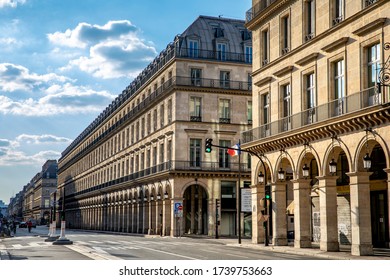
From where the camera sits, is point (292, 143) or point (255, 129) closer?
point (292, 143)

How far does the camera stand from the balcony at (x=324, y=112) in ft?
93.9

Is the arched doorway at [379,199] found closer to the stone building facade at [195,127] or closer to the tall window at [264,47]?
the tall window at [264,47]

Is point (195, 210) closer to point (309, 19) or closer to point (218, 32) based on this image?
point (218, 32)

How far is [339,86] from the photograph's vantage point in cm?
3253

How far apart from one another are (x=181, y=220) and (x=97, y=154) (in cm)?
5102

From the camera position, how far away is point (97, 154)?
11388cm

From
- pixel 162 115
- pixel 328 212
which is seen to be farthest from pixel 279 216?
pixel 162 115

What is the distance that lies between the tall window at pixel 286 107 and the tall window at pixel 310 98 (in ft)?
5.80

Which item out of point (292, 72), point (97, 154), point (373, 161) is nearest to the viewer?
point (373, 161)

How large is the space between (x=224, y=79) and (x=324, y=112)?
35394mm

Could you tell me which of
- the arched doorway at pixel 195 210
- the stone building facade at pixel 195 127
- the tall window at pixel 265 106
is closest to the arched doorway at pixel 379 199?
the tall window at pixel 265 106

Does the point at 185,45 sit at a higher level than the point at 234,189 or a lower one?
higher
